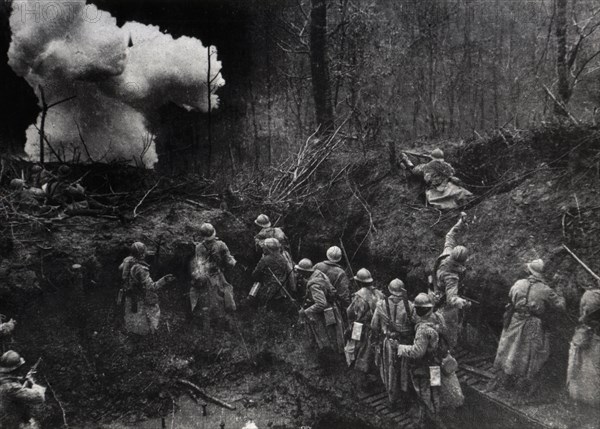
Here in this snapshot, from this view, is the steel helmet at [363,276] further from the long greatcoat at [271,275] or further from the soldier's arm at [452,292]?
the long greatcoat at [271,275]

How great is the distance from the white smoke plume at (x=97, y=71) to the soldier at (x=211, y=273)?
16.7 feet

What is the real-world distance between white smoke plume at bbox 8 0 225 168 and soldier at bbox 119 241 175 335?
5280mm

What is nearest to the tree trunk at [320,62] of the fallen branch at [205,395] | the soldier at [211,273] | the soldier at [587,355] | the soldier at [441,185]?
the soldier at [441,185]

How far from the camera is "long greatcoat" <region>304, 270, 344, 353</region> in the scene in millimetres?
7328

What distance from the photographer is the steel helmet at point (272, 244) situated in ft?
27.6

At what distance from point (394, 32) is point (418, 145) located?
590cm

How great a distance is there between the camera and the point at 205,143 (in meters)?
16.3

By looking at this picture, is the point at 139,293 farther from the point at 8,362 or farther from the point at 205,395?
the point at 8,362

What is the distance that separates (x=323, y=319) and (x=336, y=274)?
2.77 ft

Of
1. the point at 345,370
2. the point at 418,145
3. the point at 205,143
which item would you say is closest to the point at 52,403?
the point at 345,370

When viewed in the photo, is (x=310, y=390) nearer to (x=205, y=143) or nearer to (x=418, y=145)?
(x=418, y=145)

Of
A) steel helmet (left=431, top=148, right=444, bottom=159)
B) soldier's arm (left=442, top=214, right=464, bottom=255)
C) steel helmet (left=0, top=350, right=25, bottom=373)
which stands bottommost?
A: steel helmet (left=0, top=350, right=25, bottom=373)

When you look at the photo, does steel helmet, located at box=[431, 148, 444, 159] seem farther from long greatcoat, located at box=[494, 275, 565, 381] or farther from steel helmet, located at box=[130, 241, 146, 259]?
steel helmet, located at box=[130, 241, 146, 259]

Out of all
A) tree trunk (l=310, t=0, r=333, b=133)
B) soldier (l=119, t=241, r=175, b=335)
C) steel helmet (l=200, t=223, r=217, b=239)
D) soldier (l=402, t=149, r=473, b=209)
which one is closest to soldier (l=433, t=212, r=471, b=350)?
soldier (l=402, t=149, r=473, b=209)
